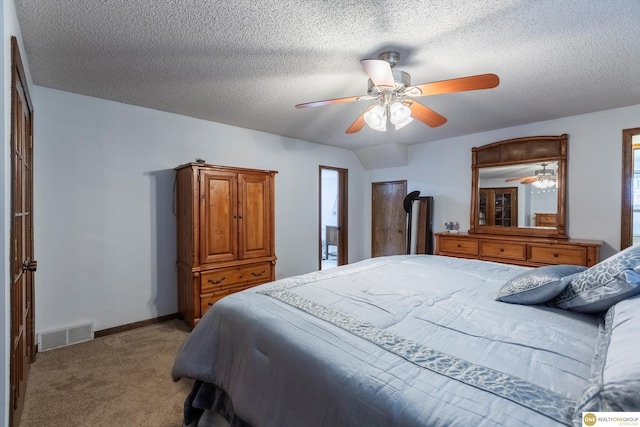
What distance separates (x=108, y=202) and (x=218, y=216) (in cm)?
105

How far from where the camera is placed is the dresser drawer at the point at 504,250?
3.53 m

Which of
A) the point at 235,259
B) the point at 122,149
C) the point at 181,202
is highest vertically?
the point at 122,149

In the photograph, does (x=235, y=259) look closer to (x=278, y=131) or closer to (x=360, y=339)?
(x=278, y=131)

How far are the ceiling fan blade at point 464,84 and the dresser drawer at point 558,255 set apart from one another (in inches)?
96.6

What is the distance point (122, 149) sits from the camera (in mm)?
3045

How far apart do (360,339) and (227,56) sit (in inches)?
80.3

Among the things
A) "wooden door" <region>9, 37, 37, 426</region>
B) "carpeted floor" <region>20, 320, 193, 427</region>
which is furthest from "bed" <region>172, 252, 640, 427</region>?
"wooden door" <region>9, 37, 37, 426</region>

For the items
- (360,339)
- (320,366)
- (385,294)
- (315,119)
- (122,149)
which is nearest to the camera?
(320,366)

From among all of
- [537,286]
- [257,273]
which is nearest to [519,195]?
[537,286]

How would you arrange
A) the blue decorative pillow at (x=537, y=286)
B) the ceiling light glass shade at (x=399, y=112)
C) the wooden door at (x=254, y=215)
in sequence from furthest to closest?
1. the wooden door at (x=254, y=215)
2. the ceiling light glass shade at (x=399, y=112)
3. the blue decorative pillow at (x=537, y=286)

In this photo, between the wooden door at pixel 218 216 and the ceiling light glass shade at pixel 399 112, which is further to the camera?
the wooden door at pixel 218 216

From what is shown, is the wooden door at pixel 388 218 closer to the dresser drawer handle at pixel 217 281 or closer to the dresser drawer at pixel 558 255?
the dresser drawer at pixel 558 255

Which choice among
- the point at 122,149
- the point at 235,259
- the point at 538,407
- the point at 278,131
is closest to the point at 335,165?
the point at 278,131

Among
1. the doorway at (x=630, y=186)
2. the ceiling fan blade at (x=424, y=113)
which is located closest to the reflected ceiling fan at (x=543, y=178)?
the doorway at (x=630, y=186)
